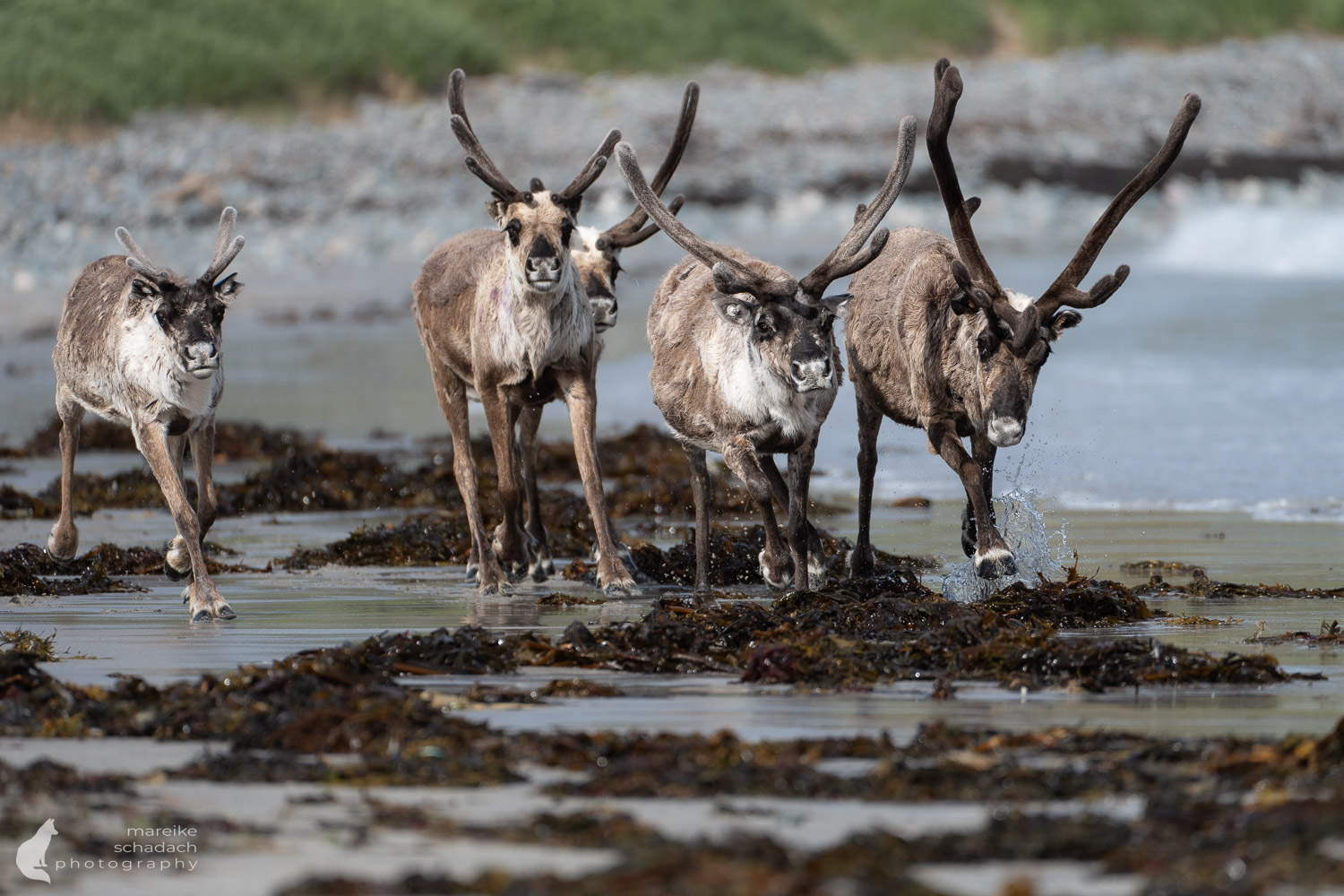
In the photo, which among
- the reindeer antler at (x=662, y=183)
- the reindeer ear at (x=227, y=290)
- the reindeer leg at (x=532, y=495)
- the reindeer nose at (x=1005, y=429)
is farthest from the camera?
the reindeer antler at (x=662, y=183)

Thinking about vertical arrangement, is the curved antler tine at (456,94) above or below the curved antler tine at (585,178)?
above

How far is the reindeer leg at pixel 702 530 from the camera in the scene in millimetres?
10688

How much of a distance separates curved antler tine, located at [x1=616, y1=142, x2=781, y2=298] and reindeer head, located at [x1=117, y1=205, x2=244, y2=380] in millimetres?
2204

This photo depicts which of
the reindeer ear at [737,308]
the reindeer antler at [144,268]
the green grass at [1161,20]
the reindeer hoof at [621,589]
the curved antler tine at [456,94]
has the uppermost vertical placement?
the green grass at [1161,20]

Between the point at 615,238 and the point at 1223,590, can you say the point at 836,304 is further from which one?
the point at 615,238

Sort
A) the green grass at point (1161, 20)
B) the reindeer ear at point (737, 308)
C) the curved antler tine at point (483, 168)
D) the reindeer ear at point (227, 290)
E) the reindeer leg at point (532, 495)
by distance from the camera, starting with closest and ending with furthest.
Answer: the reindeer ear at point (737, 308) → the reindeer ear at point (227, 290) → the curved antler tine at point (483, 168) → the reindeer leg at point (532, 495) → the green grass at point (1161, 20)

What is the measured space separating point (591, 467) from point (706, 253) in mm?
1509

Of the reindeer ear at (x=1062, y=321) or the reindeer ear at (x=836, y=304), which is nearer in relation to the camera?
the reindeer ear at (x=1062, y=321)

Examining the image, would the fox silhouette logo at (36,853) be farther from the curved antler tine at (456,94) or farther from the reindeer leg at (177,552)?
the curved antler tine at (456,94)

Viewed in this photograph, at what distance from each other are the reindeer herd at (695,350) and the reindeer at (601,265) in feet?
0.12

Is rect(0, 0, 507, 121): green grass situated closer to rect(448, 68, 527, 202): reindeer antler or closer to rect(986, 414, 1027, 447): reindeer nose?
rect(448, 68, 527, 202): reindeer antler

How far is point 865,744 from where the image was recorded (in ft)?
20.9

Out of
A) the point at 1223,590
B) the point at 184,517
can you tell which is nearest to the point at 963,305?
the point at 1223,590

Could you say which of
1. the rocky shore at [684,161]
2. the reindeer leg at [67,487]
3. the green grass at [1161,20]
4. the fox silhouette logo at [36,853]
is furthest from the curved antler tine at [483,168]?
the green grass at [1161,20]
